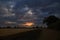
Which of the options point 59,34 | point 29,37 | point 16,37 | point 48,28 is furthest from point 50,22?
point 16,37

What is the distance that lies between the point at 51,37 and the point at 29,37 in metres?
0.37

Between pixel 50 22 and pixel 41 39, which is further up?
pixel 50 22

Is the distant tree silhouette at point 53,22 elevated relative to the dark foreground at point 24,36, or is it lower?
elevated

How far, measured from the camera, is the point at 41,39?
9.08ft

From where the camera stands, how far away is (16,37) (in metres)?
2.57

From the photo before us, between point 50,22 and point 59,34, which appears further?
point 50,22

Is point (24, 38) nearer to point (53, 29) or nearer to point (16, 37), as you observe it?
point (16, 37)

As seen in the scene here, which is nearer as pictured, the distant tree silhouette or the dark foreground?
the dark foreground

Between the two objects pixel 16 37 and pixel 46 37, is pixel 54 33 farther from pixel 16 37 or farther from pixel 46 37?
pixel 16 37

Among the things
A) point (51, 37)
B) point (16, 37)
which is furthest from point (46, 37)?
point (16, 37)

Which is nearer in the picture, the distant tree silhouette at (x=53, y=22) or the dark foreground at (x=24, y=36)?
the dark foreground at (x=24, y=36)

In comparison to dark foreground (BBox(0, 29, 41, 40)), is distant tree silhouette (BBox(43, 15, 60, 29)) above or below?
above

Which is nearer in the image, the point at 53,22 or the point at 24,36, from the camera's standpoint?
the point at 24,36

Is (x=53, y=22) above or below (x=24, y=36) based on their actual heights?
above
